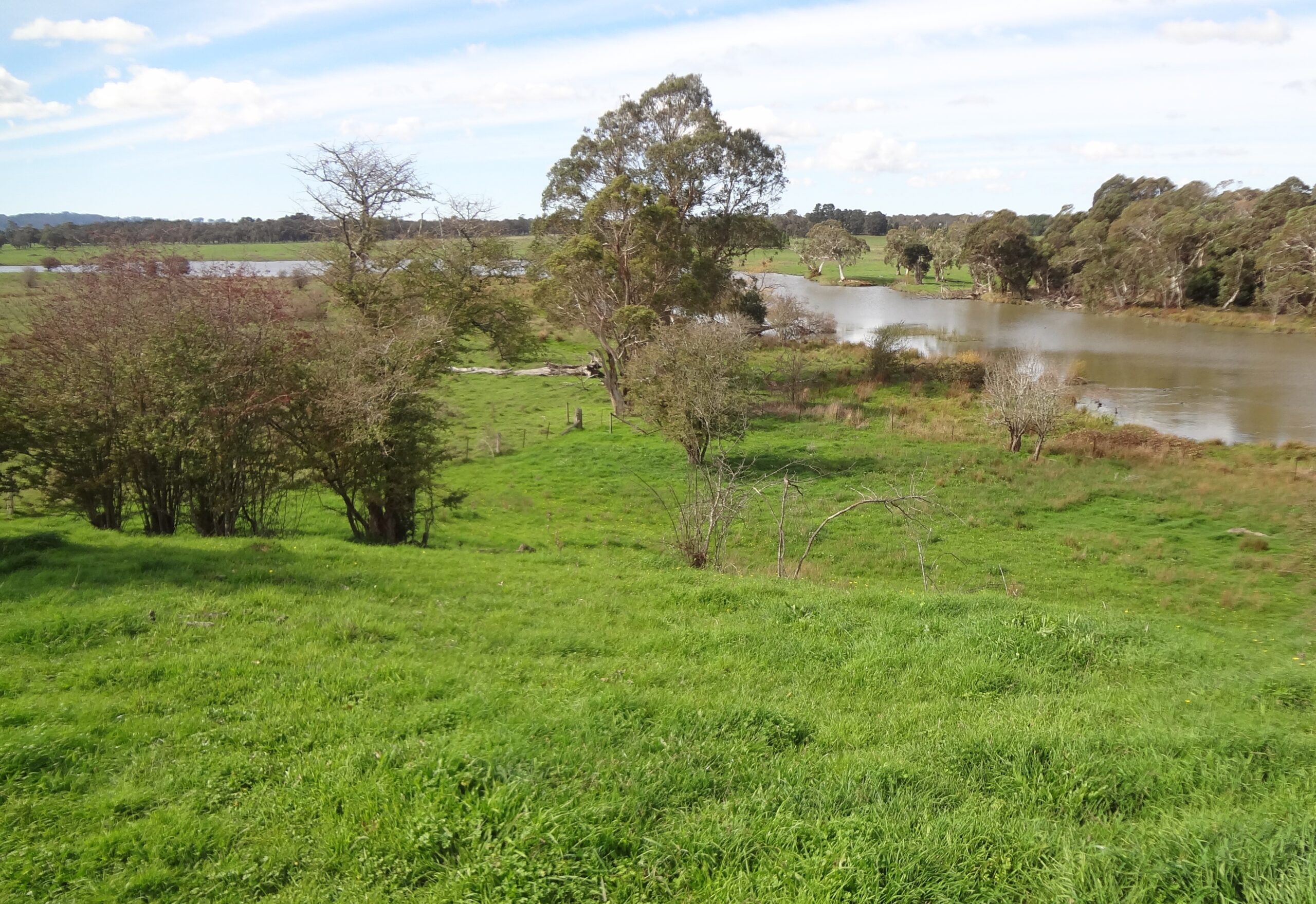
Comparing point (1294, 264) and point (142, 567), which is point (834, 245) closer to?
point (1294, 264)

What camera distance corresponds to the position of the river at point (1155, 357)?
30984 millimetres

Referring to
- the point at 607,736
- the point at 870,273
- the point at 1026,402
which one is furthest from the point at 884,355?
the point at 870,273

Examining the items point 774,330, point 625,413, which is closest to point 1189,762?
point 625,413

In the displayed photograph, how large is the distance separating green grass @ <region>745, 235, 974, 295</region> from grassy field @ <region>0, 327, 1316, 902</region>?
259 feet

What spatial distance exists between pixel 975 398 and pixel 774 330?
751 inches

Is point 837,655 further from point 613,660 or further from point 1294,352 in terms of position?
point 1294,352

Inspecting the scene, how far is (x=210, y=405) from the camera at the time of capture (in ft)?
41.0

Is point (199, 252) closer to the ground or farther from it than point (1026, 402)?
farther from it

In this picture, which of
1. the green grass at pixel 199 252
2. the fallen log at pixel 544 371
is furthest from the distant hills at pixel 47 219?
the fallen log at pixel 544 371

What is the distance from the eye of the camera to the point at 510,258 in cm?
2638

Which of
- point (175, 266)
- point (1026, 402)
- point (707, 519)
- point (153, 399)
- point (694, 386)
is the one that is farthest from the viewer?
point (1026, 402)

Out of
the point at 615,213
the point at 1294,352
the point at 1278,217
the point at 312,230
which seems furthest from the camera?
the point at 1278,217

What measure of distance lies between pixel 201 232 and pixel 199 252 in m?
42.7

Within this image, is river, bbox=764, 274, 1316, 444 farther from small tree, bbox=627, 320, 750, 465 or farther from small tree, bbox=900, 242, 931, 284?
small tree, bbox=900, 242, 931, 284
